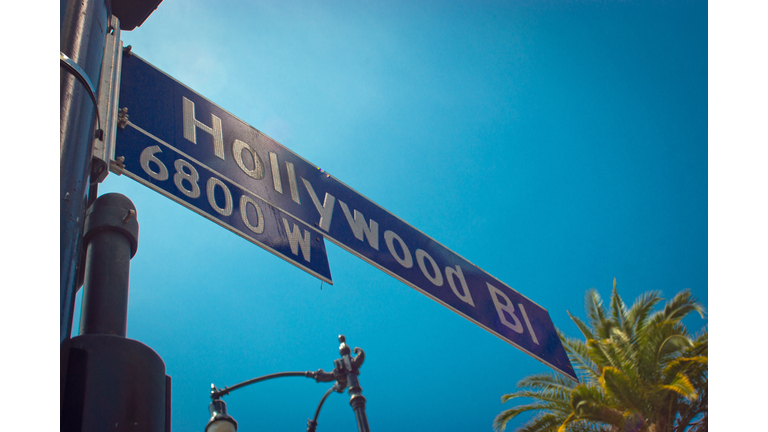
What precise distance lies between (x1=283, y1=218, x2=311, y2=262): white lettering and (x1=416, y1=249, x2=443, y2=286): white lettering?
809mm

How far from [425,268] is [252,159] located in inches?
45.4

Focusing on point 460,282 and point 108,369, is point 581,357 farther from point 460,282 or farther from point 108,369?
point 108,369

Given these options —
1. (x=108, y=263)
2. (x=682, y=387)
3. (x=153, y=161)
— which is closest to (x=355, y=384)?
(x=153, y=161)

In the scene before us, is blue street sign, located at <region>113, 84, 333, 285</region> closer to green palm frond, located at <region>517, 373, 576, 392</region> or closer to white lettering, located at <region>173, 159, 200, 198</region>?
white lettering, located at <region>173, 159, 200, 198</region>

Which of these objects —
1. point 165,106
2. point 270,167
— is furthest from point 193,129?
point 270,167

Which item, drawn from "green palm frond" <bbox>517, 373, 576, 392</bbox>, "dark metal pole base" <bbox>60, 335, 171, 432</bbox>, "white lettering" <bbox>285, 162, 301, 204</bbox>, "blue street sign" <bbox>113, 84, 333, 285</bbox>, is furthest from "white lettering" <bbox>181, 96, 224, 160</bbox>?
"green palm frond" <bbox>517, 373, 576, 392</bbox>

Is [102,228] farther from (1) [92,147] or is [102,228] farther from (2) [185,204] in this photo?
(2) [185,204]

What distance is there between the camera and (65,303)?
1226 millimetres

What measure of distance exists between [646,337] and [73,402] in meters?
14.2

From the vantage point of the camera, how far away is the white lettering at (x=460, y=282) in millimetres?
3354

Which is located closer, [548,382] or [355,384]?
[355,384]

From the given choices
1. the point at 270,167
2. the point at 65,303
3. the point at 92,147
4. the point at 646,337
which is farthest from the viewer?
the point at 646,337

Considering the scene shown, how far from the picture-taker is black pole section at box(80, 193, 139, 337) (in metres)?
1.46

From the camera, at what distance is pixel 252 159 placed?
9.18 ft
